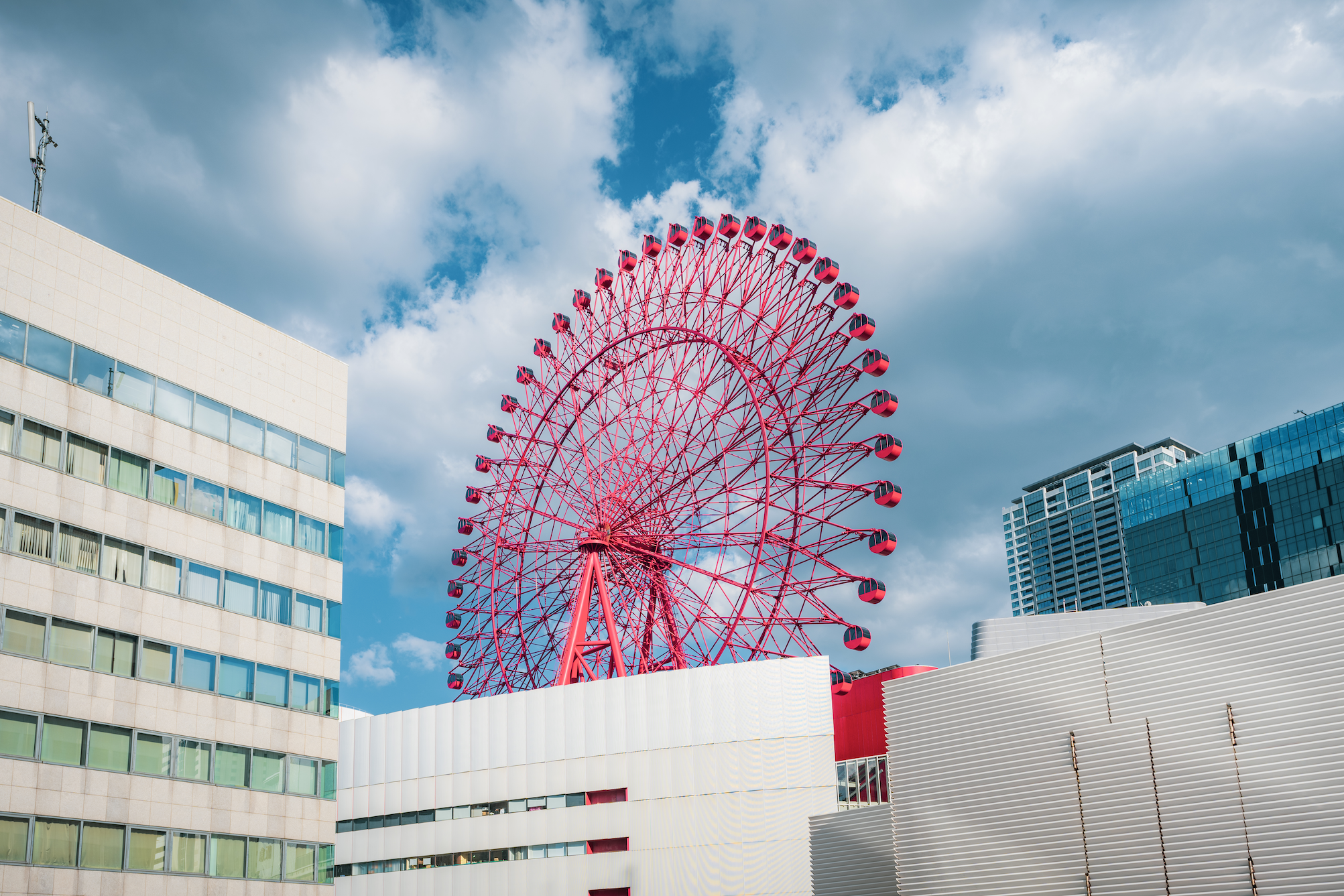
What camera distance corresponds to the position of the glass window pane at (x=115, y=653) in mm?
29797

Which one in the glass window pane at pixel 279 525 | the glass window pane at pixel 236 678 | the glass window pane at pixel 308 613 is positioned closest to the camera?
the glass window pane at pixel 236 678

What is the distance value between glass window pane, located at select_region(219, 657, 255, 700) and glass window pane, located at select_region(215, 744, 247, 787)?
145 cm

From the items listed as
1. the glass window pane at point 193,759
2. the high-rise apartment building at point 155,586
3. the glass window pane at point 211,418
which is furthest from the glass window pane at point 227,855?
the glass window pane at point 211,418

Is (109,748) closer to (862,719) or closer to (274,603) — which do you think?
(274,603)

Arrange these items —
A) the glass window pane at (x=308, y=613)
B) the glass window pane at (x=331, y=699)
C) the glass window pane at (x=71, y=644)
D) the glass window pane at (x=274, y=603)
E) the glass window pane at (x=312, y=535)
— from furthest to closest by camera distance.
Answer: the glass window pane at (x=312, y=535) < the glass window pane at (x=331, y=699) < the glass window pane at (x=308, y=613) < the glass window pane at (x=274, y=603) < the glass window pane at (x=71, y=644)

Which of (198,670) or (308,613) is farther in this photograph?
(308,613)

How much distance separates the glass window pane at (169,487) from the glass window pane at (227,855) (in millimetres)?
9180

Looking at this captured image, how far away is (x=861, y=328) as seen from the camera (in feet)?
156

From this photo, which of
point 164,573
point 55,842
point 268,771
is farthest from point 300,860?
point 164,573

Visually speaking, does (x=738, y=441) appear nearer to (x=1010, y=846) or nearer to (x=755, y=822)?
(x=755, y=822)

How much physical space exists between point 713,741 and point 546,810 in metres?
7.48

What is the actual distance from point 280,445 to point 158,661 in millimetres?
7922

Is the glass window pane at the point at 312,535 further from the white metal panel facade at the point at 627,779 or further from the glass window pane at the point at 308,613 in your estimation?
the white metal panel facade at the point at 627,779

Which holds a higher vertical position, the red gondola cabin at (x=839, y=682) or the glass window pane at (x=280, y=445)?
the glass window pane at (x=280, y=445)
